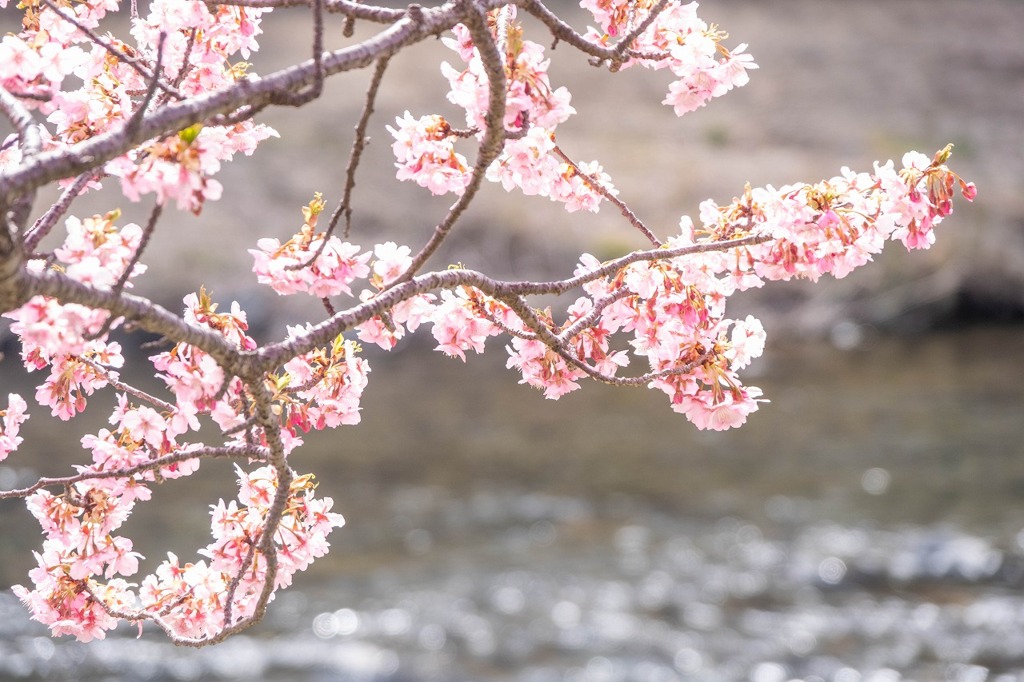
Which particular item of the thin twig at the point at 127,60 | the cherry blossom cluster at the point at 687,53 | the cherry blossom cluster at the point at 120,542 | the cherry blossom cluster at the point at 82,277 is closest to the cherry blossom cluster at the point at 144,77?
the thin twig at the point at 127,60

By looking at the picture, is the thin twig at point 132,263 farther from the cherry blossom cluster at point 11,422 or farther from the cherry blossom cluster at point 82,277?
the cherry blossom cluster at point 11,422

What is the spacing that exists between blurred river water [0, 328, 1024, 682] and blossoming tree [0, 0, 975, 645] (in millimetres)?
5086

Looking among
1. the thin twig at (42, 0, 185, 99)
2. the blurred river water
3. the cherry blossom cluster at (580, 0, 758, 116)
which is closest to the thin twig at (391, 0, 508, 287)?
the thin twig at (42, 0, 185, 99)

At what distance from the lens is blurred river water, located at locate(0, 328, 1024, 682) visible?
7.51 m

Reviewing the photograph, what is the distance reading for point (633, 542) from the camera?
9.23m

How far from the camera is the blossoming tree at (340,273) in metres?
2.05

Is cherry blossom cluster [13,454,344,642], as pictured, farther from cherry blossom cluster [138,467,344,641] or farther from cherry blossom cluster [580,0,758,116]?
cherry blossom cluster [580,0,758,116]

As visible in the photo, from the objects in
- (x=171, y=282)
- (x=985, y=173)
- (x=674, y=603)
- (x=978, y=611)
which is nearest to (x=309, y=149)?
(x=171, y=282)

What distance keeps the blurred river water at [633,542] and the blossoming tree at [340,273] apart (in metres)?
5.09

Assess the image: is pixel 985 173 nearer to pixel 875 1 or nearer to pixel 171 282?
pixel 875 1

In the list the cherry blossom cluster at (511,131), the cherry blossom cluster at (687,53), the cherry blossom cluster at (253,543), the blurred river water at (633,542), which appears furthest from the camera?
the blurred river water at (633,542)

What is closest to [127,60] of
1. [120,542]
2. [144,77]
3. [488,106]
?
[144,77]

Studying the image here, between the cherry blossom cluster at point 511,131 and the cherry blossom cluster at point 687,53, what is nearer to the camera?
the cherry blossom cluster at point 511,131

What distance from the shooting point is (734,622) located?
25.9 ft
